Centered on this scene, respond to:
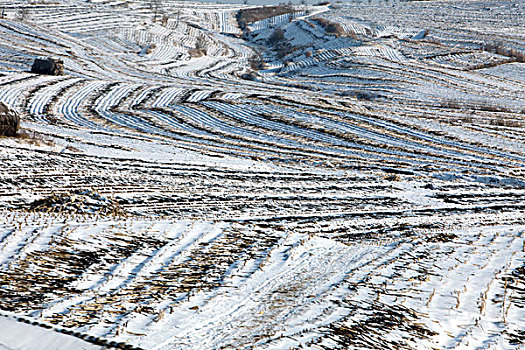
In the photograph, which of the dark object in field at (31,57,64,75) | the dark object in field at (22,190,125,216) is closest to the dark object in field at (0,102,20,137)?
the dark object in field at (22,190,125,216)

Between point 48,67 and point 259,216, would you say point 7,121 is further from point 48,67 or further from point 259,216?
point 48,67

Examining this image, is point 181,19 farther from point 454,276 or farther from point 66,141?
point 454,276

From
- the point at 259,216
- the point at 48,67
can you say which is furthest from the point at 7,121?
the point at 48,67

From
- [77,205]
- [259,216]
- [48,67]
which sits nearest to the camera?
[77,205]

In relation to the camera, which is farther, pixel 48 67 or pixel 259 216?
pixel 48 67

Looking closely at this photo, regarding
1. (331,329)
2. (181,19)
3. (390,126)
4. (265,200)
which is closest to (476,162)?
(390,126)

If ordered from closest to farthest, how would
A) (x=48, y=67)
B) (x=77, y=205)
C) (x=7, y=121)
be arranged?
(x=77, y=205)
(x=7, y=121)
(x=48, y=67)

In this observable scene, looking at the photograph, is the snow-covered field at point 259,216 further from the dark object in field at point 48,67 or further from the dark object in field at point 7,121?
the dark object in field at point 48,67
